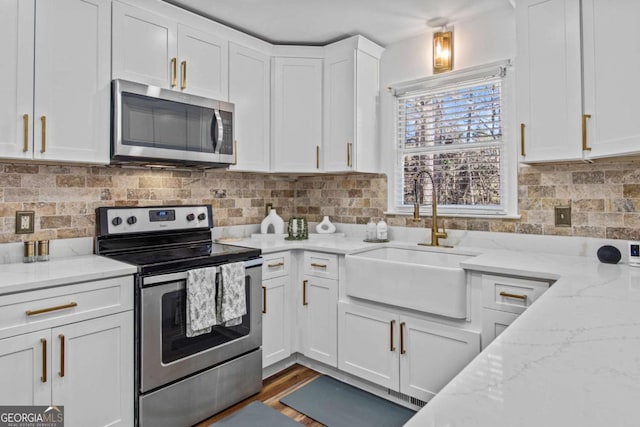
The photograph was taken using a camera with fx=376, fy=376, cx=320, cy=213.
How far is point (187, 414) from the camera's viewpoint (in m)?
2.03

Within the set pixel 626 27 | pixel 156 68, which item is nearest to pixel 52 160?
pixel 156 68

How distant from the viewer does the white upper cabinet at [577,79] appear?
1.69m

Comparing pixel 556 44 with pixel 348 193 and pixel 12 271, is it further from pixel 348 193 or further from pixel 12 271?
pixel 12 271

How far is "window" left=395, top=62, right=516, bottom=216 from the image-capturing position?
2535 millimetres

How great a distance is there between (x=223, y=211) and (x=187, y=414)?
149 cm

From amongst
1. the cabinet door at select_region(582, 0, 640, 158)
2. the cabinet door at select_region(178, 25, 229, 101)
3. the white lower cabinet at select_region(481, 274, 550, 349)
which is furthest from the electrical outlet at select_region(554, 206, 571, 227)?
the cabinet door at select_region(178, 25, 229, 101)

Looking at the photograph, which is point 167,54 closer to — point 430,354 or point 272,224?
point 272,224

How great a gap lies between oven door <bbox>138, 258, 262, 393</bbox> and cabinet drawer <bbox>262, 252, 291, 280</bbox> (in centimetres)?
42

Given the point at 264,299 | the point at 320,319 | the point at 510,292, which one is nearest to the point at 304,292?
the point at 320,319

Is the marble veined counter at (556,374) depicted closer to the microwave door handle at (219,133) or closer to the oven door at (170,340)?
the oven door at (170,340)

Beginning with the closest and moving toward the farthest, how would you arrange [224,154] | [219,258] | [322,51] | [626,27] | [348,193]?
[626,27] → [219,258] → [224,154] → [322,51] → [348,193]

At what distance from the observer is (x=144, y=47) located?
2217 mm

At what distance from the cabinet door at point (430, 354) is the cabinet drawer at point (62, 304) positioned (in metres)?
1.53
